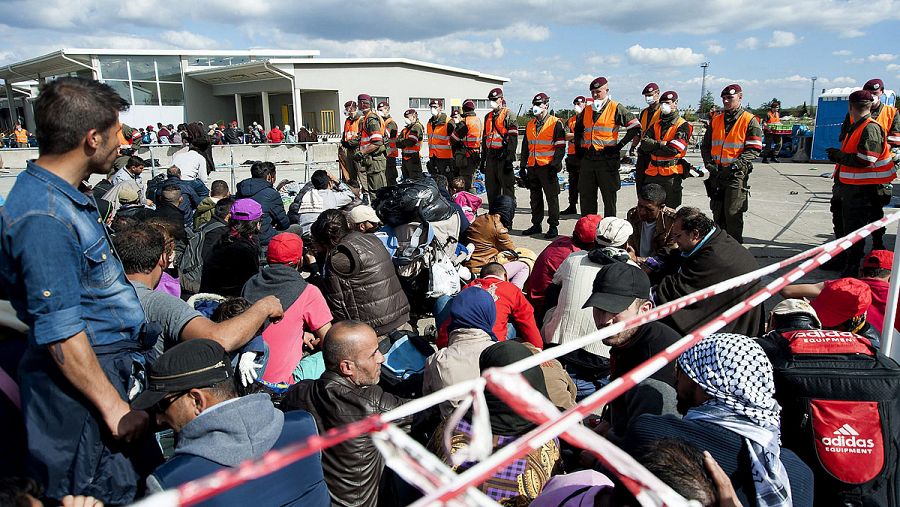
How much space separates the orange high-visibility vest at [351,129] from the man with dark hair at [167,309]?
885 cm

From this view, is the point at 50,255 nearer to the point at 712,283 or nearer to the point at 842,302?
the point at 712,283

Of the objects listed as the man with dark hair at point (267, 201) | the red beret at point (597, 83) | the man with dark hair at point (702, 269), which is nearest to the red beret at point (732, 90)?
the red beret at point (597, 83)

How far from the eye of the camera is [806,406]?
2082 millimetres

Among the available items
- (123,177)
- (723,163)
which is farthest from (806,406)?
(123,177)

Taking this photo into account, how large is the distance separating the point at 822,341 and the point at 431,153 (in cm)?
941

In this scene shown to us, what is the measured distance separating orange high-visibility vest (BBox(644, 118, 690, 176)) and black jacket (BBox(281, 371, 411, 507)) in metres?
5.82

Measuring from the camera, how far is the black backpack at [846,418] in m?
2.02

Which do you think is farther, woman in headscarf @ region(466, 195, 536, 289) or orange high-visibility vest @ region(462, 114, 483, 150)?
orange high-visibility vest @ region(462, 114, 483, 150)

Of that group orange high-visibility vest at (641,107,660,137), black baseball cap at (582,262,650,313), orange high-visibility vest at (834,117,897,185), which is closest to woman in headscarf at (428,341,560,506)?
black baseball cap at (582,262,650,313)

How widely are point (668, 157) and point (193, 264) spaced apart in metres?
5.65

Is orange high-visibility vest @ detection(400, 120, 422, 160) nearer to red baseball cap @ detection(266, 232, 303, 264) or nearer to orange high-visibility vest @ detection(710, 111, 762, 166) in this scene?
orange high-visibility vest @ detection(710, 111, 762, 166)

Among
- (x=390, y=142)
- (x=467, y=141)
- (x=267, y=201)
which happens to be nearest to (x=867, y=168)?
(x=467, y=141)

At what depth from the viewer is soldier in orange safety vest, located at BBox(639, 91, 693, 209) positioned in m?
7.25

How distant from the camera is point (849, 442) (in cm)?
203
